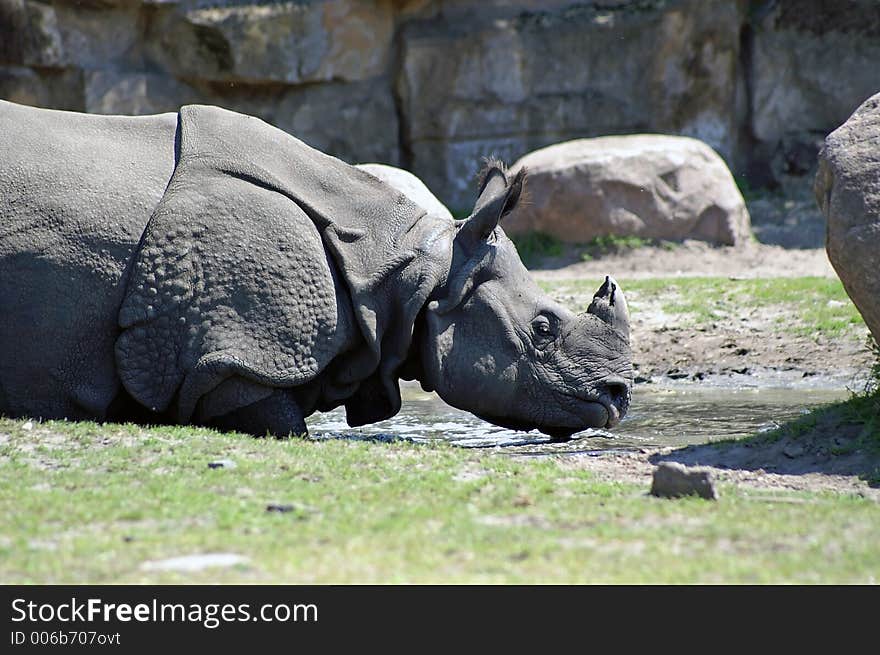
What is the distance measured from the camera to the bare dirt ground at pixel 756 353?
274 inches

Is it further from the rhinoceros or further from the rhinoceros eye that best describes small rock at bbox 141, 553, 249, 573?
the rhinoceros eye

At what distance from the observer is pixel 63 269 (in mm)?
7305

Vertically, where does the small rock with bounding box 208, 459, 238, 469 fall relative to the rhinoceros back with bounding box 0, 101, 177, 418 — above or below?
below

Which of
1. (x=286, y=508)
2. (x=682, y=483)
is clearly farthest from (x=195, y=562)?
(x=682, y=483)

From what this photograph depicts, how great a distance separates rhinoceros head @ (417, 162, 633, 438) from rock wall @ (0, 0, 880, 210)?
10.9 meters

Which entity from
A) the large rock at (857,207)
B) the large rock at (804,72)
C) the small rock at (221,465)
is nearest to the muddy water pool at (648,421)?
the large rock at (857,207)

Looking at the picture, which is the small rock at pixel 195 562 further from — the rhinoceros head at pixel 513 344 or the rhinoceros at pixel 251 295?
the rhinoceros head at pixel 513 344

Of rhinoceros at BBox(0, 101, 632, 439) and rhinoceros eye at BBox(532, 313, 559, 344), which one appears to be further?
rhinoceros eye at BBox(532, 313, 559, 344)

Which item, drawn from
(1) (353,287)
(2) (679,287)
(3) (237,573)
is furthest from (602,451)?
(2) (679,287)

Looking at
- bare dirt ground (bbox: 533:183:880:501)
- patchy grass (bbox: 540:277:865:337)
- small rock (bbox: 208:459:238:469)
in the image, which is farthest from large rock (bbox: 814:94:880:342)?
patchy grass (bbox: 540:277:865:337)

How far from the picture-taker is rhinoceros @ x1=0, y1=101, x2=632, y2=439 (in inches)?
288

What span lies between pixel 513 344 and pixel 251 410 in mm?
1584

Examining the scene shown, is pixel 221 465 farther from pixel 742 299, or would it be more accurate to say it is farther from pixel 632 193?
pixel 632 193

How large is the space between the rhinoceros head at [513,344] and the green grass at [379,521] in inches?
45.3
